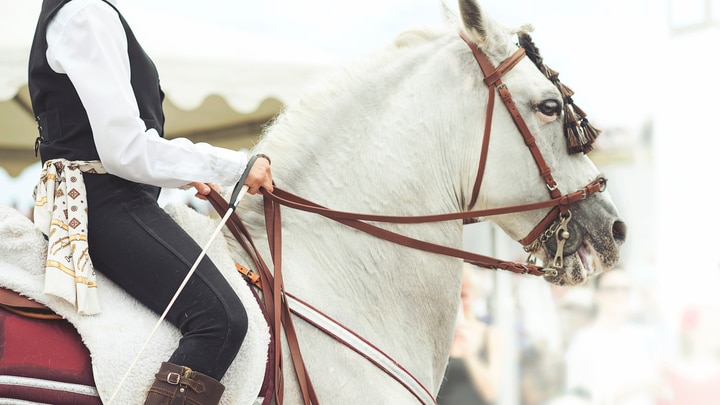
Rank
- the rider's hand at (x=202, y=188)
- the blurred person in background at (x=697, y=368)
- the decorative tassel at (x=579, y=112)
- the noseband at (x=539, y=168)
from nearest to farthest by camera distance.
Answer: the rider's hand at (x=202, y=188) → the noseband at (x=539, y=168) → the decorative tassel at (x=579, y=112) → the blurred person in background at (x=697, y=368)

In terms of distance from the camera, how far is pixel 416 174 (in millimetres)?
2652

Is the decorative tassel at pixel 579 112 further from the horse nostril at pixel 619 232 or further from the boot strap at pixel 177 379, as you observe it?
the boot strap at pixel 177 379

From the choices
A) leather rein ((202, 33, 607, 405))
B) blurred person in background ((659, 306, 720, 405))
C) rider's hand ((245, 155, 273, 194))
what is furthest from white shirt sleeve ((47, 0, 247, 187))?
blurred person in background ((659, 306, 720, 405))

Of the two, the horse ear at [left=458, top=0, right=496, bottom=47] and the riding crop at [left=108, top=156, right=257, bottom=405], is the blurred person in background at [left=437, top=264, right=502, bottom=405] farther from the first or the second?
the riding crop at [left=108, top=156, right=257, bottom=405]

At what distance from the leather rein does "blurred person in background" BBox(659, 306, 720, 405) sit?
4949mm

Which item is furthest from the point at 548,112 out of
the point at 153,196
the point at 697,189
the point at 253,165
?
the point at 697,189

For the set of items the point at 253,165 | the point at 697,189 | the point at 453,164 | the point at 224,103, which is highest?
the point at 253,165

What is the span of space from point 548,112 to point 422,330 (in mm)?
922

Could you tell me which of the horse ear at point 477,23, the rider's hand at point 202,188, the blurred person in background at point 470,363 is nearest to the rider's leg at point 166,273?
the rider's hand at point 202,188

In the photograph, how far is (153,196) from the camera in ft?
7.67

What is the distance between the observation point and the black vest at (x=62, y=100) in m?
2.16

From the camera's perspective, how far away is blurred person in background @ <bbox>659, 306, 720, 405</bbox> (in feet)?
22.4

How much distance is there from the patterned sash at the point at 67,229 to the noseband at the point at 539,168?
4.45 feet

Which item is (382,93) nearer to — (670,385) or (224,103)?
(224,103)
